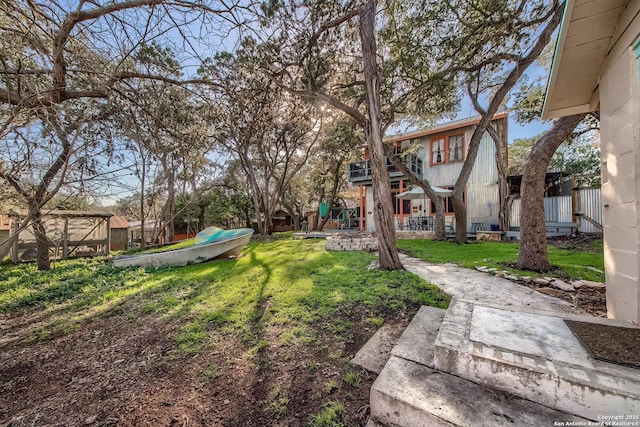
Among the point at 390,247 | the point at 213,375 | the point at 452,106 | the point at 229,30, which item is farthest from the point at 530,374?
the point at 452,106

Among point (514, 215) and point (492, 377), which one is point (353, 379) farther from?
point (514, 215)

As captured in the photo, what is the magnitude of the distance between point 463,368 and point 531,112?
39.8 feet

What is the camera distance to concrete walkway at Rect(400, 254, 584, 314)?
3.13 m

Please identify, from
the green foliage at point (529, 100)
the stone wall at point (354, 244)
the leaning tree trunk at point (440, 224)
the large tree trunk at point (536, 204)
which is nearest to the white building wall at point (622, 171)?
the large tree trunk at point (536, 204)

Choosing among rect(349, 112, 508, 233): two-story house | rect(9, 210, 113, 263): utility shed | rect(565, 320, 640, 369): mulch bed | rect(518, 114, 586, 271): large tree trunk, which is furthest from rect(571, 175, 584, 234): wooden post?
rect(9, 210, 113, 263): utility shed

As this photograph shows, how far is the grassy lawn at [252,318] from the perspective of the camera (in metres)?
1.96

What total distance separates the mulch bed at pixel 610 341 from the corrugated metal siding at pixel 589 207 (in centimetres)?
1005

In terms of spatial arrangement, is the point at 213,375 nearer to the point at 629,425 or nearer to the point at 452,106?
the point at 629,425

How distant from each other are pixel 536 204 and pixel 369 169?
9.08 metres

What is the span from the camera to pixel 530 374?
56.4 inches

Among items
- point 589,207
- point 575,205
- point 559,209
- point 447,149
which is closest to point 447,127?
point 447,149

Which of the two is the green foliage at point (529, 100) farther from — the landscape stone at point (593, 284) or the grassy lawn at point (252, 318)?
the grassy lawn at point (252, 318)

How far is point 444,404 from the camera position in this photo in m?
1.43

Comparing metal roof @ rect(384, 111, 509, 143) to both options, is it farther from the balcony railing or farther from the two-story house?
the balcony railing
